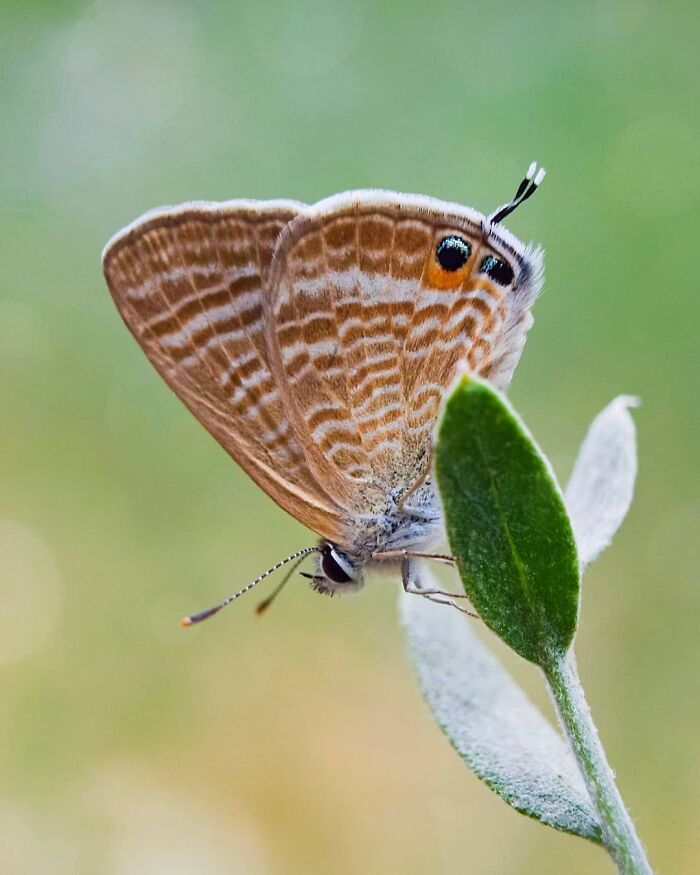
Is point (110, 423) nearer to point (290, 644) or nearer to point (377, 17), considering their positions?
point (290, 644)

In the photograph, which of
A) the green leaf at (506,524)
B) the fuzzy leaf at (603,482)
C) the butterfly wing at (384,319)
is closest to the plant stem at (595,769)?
the green leaf at (506,524)

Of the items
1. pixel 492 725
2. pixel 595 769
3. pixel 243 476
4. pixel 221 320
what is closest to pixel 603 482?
pixel 492 725

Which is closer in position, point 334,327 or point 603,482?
point 603,482

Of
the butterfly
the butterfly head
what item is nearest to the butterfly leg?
the butterfly

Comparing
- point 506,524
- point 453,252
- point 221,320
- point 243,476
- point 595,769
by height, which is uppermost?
point 243,476

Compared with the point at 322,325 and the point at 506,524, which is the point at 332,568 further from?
the point at 506,524

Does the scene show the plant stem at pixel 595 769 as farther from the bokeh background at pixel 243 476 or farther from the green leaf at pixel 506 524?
the bokeh background at pixel 243 476

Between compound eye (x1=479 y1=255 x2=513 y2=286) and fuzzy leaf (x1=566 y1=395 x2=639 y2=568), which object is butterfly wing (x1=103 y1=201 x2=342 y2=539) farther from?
fuzzy leaf (x1=566 y1=395 x2=639 y2=568)
